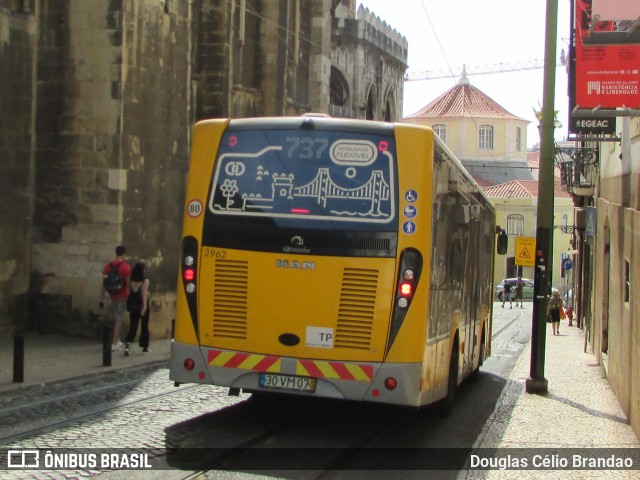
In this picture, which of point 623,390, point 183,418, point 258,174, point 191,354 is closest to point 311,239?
point 258,174

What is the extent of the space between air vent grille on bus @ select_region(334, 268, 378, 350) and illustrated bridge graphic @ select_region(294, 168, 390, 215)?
1.98 feet

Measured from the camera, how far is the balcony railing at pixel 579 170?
1240 inches

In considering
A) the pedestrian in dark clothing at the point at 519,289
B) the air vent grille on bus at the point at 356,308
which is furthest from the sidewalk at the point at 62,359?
the pedestrian in dark clothing at the point at 519,289

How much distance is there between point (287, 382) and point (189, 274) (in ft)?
4.54

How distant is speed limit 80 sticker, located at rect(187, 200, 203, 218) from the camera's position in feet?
31.2

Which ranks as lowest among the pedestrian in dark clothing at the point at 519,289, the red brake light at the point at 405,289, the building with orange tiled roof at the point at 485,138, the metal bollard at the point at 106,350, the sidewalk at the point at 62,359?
the pedestrian in dark clothing at the point at 519,289

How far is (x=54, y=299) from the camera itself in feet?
64.4

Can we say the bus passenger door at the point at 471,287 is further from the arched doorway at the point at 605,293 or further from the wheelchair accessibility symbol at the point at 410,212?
the arched doorway at the point at 605,293

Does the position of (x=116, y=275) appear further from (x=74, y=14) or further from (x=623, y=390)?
(x=623, y=390)

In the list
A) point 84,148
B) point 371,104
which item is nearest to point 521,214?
point 371,104

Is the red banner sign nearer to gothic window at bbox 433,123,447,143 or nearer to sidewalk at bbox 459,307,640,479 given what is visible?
sidewalk at bbox 459,307,640,479

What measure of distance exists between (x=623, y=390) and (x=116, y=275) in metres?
8.29

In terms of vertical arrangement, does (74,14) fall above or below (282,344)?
above

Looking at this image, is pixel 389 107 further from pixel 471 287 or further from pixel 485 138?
pixel 485 138
